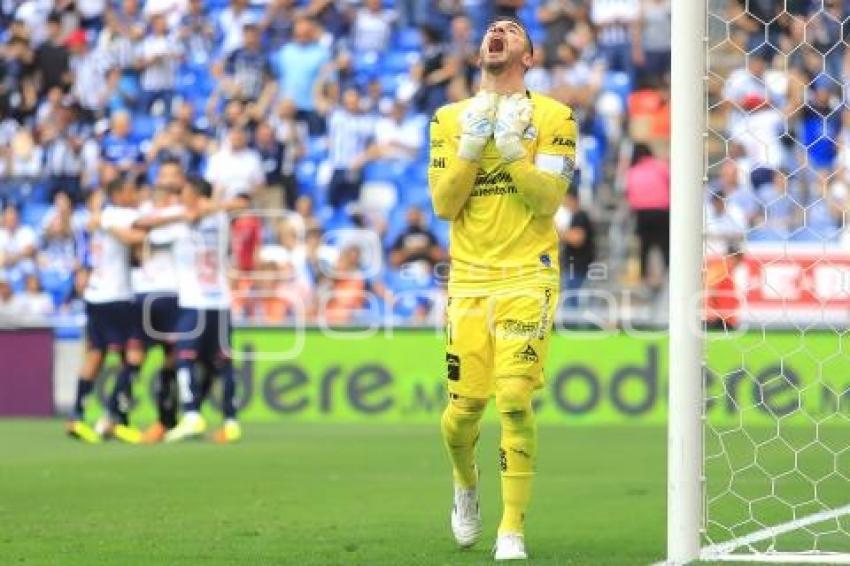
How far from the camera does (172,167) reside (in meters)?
16.1

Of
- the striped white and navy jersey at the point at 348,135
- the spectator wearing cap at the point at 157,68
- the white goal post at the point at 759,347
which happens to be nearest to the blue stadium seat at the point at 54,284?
the spectator wearing cap at the point at 157,68

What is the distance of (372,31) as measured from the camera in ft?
76.9

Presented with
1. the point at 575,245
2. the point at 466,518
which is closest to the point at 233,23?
the point at 575,245

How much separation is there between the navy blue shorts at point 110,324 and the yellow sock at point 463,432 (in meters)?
8.58

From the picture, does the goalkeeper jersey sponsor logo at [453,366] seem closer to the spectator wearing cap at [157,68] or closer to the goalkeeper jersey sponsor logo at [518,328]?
the goalkeeper jersey sponsor logo at [518,328]

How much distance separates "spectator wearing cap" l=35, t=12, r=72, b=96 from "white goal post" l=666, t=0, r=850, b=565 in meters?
8.82

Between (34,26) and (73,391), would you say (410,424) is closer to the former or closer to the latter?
(73,391)

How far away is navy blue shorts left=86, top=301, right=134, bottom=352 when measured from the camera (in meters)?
16.3

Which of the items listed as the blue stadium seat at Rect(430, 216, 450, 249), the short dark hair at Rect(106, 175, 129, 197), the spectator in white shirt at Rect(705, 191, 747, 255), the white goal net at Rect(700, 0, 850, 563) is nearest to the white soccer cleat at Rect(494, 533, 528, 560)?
the white goal net at Rect(700, 0, 850, 563)

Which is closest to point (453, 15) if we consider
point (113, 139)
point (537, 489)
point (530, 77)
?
point (530, 77)

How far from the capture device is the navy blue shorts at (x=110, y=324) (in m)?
16.3

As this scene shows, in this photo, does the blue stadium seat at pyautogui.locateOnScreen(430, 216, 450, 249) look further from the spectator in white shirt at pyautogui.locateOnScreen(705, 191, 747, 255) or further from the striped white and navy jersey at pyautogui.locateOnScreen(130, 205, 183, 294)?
the striped white and navy jersey at pyautogui.locateOnScreen(130, 205, 183, 294)

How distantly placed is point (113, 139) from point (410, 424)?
279 inches

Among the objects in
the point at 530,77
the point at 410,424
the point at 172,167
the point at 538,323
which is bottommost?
the point at 410,424
